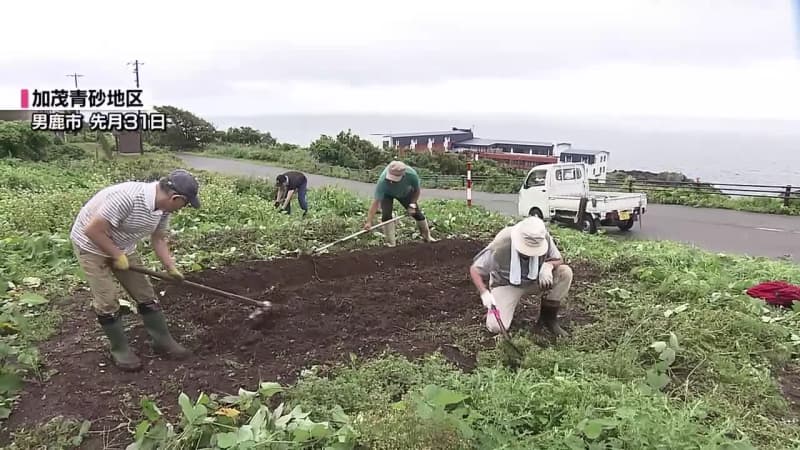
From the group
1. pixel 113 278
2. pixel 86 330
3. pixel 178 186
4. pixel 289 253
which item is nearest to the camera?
pixel 178 186

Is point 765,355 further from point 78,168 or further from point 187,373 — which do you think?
point 78,168

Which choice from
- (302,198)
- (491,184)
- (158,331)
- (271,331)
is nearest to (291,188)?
(302,198)

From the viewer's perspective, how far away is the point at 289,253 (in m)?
7.43

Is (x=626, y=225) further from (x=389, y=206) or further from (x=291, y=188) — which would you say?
(x=291, y=188)

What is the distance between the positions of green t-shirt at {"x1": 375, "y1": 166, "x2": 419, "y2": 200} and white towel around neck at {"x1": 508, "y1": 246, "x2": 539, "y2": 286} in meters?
3.44

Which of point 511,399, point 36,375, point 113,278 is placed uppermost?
point 113,278

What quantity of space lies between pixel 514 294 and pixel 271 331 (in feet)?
6.35

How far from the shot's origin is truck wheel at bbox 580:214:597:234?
38.5ft

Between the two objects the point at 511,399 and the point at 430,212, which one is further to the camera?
the point at 430,212

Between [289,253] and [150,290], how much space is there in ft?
10.0

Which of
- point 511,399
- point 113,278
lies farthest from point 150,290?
point 511,399

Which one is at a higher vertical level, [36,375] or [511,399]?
[511,399]

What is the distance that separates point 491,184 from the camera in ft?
72.4

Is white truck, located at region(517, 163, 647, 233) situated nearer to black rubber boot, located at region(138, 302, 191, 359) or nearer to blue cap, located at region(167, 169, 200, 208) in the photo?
black rubber boot, located at region(138, 302, 191, 359)
